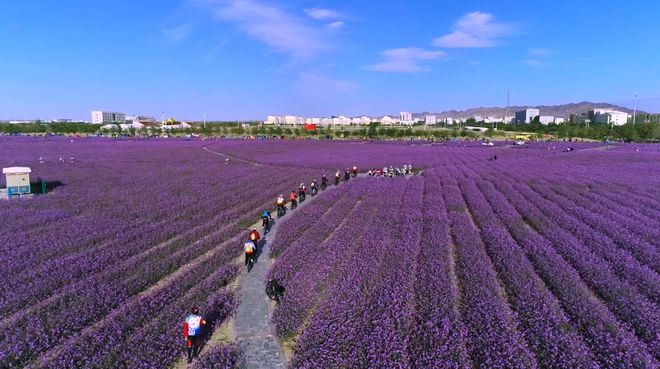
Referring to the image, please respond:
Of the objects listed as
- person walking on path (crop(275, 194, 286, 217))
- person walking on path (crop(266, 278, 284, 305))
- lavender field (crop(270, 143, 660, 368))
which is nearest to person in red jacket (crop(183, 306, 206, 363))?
lavender field (crop(270, 143, 660, 368))

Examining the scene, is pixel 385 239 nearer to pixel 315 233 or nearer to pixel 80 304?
pixel 315 233

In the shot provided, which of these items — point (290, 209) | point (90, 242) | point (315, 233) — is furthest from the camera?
point (290, 209)

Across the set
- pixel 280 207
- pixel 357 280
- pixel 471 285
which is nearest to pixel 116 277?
pixel 357 280

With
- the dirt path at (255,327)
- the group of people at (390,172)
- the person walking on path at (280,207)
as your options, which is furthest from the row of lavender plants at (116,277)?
the group of people at (390,172)

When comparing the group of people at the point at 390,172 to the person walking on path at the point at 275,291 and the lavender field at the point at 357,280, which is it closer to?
the lavender field at the point at 357,280

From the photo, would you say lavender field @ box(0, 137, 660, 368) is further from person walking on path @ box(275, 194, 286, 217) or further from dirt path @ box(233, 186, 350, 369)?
person walking on path @ box(275, 194, 286, 217)

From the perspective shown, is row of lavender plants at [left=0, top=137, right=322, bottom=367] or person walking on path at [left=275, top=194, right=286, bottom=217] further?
person walking on path at [left=275, top=194, right=286, bottom=217]

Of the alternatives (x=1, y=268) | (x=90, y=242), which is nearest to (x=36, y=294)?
(x=1, y=268)

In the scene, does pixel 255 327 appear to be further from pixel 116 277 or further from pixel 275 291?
pixel 116 277
